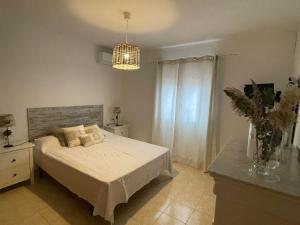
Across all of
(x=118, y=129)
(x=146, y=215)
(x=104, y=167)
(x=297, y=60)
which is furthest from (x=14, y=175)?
(x=297, y=60)

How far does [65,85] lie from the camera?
319 cm

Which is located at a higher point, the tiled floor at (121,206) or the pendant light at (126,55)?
the pendant light at (126,55)

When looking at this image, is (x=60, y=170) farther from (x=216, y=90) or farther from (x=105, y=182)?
(x=216, y=90)

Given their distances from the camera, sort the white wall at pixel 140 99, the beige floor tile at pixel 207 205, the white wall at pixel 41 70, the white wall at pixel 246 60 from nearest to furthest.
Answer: the beige floor tile at pixel 207 205 → the white wall at pixel 41 70 → the white wall at pixel 246 60 → the white wall at pixel 140 99

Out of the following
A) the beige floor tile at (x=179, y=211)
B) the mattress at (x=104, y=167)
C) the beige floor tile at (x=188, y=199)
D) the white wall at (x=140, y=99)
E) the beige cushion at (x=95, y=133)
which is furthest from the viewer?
the white wall at (x=140, y=99)

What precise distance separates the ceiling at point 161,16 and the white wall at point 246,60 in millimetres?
214

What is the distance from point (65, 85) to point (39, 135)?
3.28 ft

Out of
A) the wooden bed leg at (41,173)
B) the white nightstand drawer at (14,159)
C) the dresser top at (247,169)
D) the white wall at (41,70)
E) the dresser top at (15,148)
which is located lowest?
the wooden bed leg at (41,173)

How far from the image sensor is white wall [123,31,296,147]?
2588mm

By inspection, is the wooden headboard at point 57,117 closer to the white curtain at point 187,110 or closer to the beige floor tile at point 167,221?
the white curtain at point 187,110

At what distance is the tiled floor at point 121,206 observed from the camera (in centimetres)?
192

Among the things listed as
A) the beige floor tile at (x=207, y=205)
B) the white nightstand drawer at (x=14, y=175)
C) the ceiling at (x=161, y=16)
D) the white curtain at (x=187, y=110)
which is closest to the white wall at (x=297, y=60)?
the ceiling at (x=161, y=16)

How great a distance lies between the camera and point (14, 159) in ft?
7.64

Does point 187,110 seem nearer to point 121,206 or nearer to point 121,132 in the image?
point 121,132
